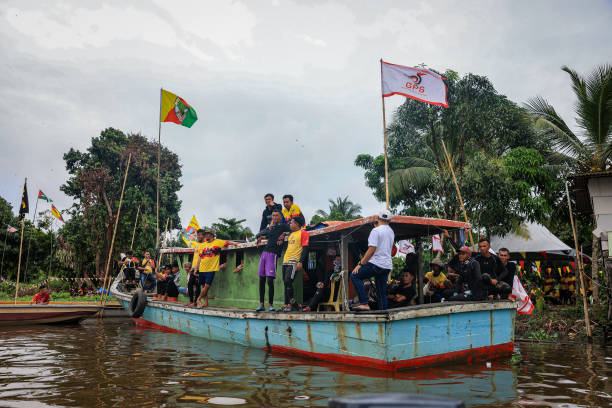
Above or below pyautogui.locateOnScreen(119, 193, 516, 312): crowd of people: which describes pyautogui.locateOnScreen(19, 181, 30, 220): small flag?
above

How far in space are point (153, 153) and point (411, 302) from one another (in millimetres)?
28083

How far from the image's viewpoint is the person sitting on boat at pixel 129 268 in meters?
15.0

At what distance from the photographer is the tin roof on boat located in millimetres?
6992

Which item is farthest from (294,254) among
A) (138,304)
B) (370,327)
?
(138,304)

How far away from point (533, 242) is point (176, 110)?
1360 cm

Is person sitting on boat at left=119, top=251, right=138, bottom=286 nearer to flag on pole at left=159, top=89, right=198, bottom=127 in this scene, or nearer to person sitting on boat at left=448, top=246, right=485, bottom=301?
flag on pole at left=159, top=89, right=198, bottom=127

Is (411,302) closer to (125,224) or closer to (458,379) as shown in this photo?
(458,379)

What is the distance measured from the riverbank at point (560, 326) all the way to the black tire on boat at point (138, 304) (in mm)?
9899

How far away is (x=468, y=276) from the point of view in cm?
716

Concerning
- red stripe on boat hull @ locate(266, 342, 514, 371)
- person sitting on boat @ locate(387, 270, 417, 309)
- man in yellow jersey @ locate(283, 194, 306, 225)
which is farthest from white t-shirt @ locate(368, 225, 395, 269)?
man in yellow jersey @ locate(283, 194, 306, 225)

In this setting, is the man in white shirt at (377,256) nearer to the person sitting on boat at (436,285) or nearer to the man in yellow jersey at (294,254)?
the man in yellow jersey at (294,254)

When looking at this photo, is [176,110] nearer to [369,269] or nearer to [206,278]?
[206,278]

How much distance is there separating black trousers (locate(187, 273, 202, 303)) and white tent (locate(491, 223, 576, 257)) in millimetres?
11378

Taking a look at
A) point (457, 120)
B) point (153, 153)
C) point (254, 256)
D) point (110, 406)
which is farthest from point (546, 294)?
point (153, 153)
